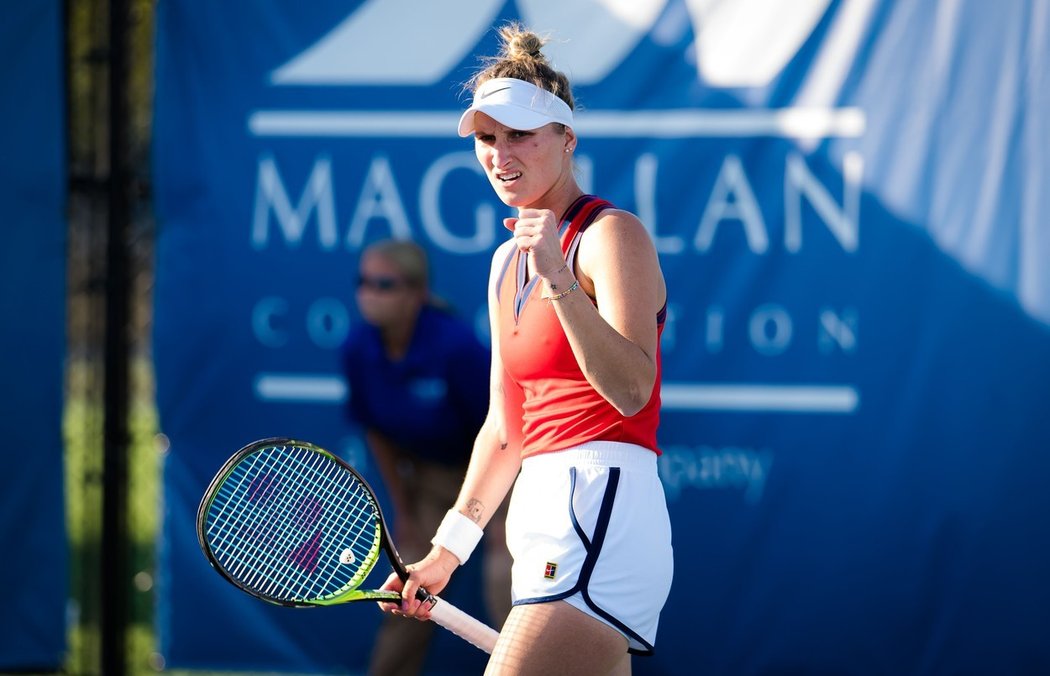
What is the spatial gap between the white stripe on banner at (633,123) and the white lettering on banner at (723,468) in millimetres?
1172

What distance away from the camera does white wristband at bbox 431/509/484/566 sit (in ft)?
9.59

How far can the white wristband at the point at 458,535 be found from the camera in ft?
9.59

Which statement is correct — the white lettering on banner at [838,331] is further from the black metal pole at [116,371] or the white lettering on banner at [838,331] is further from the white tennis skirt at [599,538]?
the black metal pole at [116,371]

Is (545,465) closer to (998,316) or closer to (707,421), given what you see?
(707,421)

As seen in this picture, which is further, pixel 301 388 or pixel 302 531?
pixel 301 388

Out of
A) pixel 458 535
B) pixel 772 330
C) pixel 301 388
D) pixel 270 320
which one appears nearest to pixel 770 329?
pixel 772 330

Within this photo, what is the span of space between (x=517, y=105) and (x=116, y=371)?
3086 millimetres

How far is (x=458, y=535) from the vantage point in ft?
9.60

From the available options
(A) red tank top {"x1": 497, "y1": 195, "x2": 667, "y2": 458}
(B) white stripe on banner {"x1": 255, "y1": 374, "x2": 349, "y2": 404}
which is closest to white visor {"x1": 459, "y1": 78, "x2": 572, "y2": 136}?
(A) red tank top {"x1": 497, "y1": 195, "x2": 667, "y2": 458}

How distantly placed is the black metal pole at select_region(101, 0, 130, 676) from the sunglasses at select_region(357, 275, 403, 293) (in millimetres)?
932

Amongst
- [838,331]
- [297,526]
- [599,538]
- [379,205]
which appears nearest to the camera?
[599,538]

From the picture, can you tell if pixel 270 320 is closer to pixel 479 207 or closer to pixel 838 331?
pixel 479 207

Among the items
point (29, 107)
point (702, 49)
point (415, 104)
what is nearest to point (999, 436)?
point (702, 49)

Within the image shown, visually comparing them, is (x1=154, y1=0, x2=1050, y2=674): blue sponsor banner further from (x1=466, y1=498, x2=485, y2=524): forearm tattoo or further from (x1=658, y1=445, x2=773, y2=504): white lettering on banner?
(x1=466, y1=498, x2=485, y2=524): forearm tattoo
